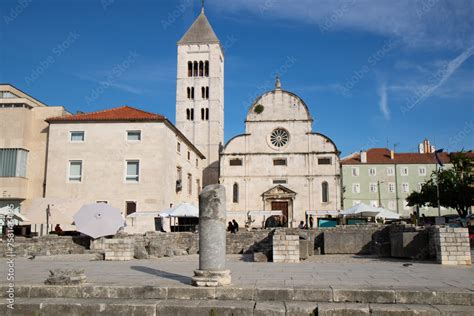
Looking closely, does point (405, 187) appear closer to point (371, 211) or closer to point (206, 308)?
point (371, 211)

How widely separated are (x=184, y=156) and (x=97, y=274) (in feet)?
90.6

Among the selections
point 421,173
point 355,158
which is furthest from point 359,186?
point 421,173

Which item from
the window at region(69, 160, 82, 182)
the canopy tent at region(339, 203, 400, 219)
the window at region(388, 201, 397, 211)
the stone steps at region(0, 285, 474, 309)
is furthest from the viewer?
the window at region(388, 201, 397, 211)

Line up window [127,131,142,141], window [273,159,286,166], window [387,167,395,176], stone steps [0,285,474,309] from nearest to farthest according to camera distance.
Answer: stone steps [0,285,474,309]
window [127,131,142,141]
window [273,159,286,166]
window [387,167,395,176]

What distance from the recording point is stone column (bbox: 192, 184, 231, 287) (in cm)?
882

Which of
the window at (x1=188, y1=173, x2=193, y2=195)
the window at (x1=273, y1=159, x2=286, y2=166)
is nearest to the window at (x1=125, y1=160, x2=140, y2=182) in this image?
the window at (x1=188, y1=173, x2=193, y2=195)

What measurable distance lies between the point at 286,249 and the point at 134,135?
19793 millimetres

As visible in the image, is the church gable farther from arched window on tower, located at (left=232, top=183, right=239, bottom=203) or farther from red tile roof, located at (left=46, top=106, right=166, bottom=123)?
red tile roof, located at (left=46, top=106, right=166, bottom=123)

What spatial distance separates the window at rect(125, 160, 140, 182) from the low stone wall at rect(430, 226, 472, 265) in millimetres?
22697

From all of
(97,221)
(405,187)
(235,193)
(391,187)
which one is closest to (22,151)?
(97,221)

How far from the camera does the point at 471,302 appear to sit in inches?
305

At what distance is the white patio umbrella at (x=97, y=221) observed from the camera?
19.3 m

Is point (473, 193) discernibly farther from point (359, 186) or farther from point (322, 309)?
point (322, 309)

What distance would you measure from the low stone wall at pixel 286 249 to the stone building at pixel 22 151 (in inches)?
905
